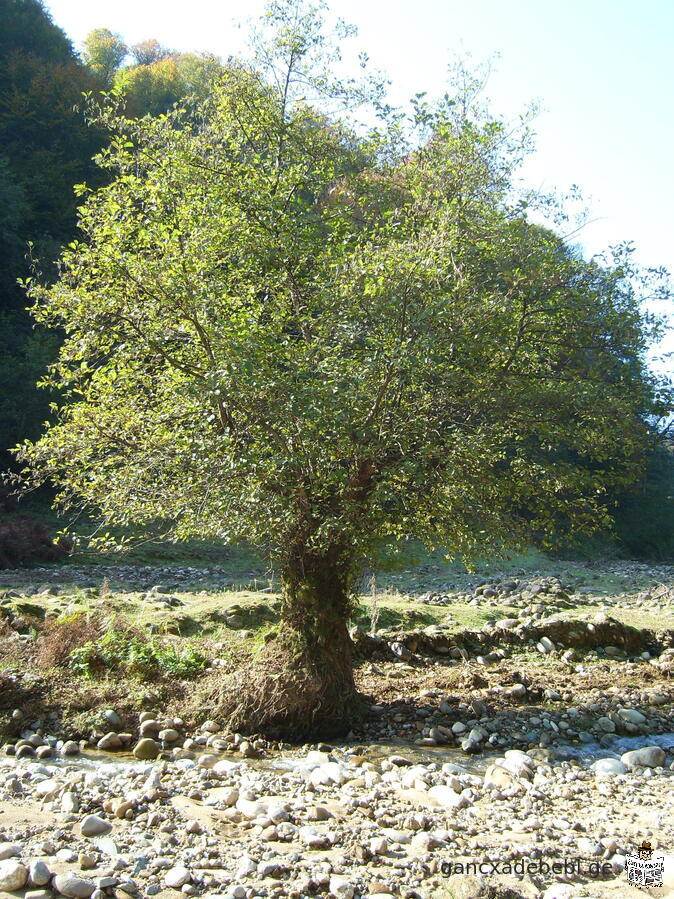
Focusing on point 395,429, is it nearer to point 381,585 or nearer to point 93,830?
point 93,830

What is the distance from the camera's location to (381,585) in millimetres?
19922

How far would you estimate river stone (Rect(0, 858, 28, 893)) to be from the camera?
4.29m

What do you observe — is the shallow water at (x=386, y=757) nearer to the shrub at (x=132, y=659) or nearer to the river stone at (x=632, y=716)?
the river stone at (x=632, y=716)

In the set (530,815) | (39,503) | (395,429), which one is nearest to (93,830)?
(530,815)

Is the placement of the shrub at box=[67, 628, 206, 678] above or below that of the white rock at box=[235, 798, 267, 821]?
above

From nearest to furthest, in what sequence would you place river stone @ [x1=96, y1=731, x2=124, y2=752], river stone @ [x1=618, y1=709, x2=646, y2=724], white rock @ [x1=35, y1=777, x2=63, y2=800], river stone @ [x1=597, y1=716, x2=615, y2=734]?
white rock @ [x1=35, y1=777, x2=63, y2=800], river stone @ [x1=96, y1=731, x2=124, y2=752], river stone @ [x1=597, y1=716, x2=615, y2=734], river stone @ [x1=618, y1=709, x2=646, y2=724]

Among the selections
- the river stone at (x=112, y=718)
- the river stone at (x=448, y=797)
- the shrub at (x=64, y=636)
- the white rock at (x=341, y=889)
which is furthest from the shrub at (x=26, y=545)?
the white rock at (x=341, y=889)

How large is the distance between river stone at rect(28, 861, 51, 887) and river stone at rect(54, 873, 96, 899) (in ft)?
0.26

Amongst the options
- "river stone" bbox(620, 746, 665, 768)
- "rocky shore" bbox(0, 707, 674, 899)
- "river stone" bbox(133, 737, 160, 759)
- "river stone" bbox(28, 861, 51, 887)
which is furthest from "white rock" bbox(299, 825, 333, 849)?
"river stone" bbox(620, 746, 665, 768)

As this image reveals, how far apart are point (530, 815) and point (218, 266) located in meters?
5.88

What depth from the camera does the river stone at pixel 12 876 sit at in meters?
4.29

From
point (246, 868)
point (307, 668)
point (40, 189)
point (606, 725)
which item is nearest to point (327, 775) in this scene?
point (307, 668)

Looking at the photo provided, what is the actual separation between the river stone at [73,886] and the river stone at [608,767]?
195 inches

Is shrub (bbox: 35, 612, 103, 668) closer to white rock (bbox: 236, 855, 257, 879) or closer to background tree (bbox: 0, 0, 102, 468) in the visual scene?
white rock (bbox: 236, 855, 257, 879)
